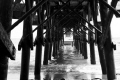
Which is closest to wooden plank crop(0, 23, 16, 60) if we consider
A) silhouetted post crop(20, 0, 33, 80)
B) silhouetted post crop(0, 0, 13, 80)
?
silhouetted post crop(0, 0, 13, 80)

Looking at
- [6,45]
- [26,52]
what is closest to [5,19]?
[6,45]

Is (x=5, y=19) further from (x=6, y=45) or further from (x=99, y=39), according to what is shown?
(x=99, y=39)

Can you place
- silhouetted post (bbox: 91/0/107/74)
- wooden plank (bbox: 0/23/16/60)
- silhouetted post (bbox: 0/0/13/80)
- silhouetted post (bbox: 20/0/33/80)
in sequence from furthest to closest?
silhouetted post (bbox: 91/0/107/74) < silhouetted post (bbox: 20/0/33/80) < silhouetted post (bbox: 0/0/13/80) < wooden plank (bbox: 0/23/16/60)

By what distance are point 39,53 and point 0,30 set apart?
13.4 feet

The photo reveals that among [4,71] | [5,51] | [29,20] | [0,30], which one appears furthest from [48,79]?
[0,30]

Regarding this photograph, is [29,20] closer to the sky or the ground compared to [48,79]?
closer to the sky

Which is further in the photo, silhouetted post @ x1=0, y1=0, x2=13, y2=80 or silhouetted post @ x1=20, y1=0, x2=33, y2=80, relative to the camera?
silhouetted post @ x1=20, y1=0, x2=33, y2=80

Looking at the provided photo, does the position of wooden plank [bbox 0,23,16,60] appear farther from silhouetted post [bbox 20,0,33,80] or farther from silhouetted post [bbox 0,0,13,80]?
silhouetted post [bbox 20,0,33,80]

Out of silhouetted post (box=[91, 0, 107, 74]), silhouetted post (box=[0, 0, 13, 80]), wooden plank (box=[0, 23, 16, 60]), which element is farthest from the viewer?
silhouetted post (box=[91, 0, 107, 74])

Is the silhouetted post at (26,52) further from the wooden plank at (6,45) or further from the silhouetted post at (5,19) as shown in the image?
the wooden plank at (6,45)

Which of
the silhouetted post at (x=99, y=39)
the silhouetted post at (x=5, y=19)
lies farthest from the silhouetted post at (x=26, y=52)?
the silhouetted post at (x=99, y=39)

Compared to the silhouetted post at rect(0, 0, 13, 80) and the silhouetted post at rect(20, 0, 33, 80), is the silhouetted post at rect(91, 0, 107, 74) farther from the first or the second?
the silhouetted post at rect(0, 0, 13, 80)

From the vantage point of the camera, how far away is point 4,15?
2436 millimetres

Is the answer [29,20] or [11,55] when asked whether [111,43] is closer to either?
[29,20]
